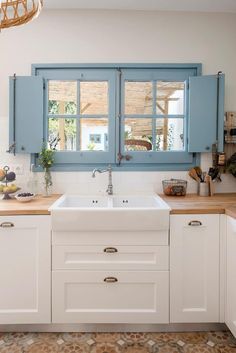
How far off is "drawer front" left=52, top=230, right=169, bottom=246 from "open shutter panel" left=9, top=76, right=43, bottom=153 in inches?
35.3

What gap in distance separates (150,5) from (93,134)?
1.21 metres

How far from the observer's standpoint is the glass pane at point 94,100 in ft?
7.47

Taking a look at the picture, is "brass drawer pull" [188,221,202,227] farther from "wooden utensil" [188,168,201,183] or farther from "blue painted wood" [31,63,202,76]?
"blue painted wood" [31,63,202,76]

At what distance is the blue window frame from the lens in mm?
2240

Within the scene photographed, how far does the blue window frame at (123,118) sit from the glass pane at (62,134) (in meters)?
0.01

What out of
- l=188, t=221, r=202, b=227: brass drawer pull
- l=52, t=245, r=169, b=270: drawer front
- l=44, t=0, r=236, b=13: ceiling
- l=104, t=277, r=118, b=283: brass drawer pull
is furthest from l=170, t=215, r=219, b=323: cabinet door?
l=44, t=0, r=236, b=13: ceiling

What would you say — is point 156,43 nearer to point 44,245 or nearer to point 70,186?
point 70,186

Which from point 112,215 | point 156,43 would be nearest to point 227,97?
point 156,43

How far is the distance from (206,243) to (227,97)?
1.36 metres

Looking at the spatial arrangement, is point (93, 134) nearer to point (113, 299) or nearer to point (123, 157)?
point (123, 157)

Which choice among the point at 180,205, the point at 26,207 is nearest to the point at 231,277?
the point at 180,205

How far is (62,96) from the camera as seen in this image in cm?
228

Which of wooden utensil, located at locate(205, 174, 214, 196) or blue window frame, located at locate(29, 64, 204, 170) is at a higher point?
blue window frame, located at locate(29, 64, 204, 170)

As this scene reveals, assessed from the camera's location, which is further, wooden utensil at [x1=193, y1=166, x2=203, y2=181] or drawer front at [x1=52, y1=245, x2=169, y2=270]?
wooden utensil at [x1=193, y1=166, x2=203, y2=181]
